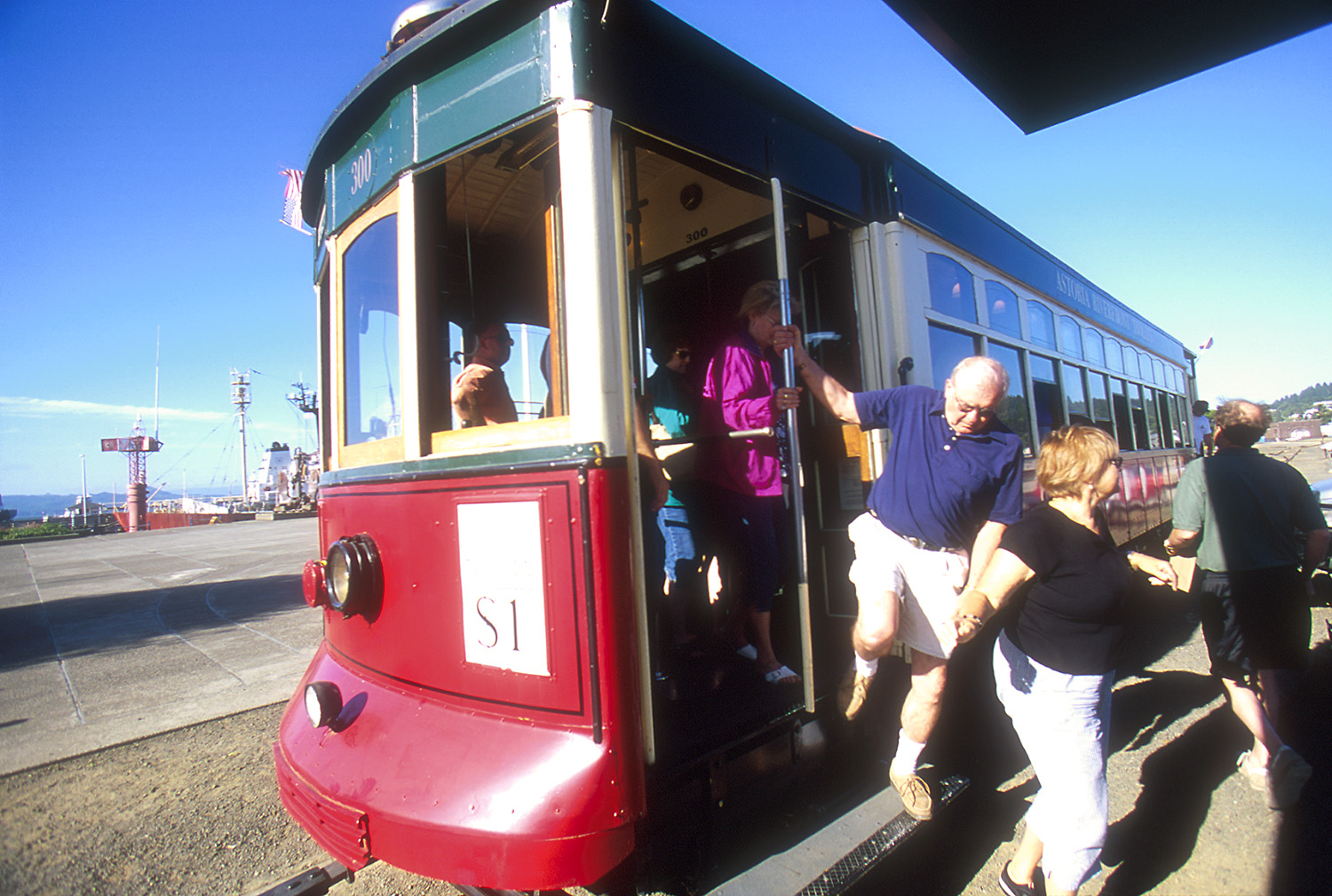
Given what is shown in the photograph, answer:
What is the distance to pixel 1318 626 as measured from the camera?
221 inches

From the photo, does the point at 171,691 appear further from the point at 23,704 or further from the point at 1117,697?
the point at 1117,697

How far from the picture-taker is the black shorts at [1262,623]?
2953 millimetres

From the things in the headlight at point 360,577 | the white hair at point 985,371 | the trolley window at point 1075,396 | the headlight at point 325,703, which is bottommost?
the headlight at point 325,703

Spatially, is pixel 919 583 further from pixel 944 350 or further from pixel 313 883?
pixel 313 883

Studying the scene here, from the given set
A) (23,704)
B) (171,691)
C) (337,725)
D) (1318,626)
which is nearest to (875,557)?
(337,725)

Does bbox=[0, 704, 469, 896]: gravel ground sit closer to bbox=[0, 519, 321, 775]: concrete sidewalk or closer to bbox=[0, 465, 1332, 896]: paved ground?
bbox=[0, 465, 1332, 896]: paved ground

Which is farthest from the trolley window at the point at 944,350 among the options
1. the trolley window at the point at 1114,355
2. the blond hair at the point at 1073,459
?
the trolley window at the point at 1114,355

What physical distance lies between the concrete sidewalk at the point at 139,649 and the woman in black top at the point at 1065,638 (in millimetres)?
4752

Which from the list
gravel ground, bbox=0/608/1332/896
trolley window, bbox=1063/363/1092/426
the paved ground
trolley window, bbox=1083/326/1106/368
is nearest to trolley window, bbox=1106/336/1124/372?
trolley window, bbox=1083/326/1106/368

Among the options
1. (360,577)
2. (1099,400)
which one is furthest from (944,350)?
(1099,400)

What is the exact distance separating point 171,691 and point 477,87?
525 cm

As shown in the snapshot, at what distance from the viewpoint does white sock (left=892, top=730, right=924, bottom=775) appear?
2.39 meters

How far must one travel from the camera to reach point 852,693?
8.34ft

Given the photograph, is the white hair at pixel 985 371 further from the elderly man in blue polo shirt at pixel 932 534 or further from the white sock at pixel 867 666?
the white sock at pixel 867 666
